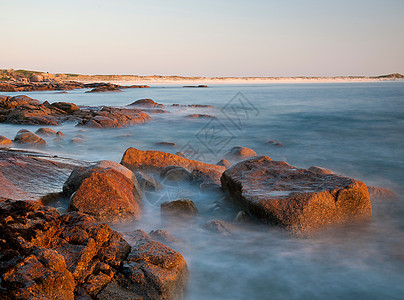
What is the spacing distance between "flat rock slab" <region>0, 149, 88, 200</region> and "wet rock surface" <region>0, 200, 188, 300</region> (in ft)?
5.25

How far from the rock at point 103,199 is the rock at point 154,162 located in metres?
2.12

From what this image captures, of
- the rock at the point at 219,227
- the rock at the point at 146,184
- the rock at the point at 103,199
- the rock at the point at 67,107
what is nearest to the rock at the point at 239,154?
the rock at the point at 146,184

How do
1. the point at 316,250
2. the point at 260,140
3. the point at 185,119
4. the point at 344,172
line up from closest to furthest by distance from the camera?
the point at 316,250, the point at 344,172, the point at 260,140, the point at 185,119

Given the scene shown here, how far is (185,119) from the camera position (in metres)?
17.1

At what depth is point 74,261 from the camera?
2336 mm

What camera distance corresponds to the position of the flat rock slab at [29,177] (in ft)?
14.0

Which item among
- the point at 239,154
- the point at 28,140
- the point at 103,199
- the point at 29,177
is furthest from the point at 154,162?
Answer: the point at 28,140

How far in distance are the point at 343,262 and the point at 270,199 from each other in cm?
104

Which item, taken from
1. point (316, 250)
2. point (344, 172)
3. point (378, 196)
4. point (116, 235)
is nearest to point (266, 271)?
point (316, 250)

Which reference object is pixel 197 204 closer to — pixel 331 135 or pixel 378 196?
pixel 378 196

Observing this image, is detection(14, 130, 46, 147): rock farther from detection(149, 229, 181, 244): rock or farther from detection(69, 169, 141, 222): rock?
detection(149, 229, 181, 244): rock

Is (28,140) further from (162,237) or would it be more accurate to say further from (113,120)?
(162,237)

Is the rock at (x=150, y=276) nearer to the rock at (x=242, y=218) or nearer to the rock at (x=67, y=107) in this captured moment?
the rock at (x=242, y=218)

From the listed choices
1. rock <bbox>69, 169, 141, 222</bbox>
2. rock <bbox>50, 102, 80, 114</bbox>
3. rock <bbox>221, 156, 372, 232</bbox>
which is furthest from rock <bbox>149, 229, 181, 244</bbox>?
rock <bbox>50, 102, 80, 114</bbox>
